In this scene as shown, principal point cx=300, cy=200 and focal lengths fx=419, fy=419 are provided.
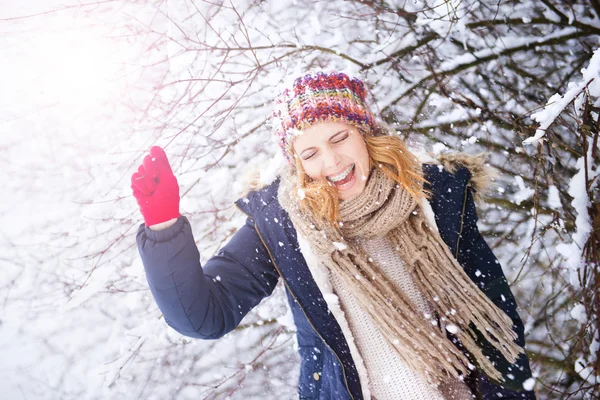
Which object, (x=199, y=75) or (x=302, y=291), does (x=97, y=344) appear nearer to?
(x=199, y=75)

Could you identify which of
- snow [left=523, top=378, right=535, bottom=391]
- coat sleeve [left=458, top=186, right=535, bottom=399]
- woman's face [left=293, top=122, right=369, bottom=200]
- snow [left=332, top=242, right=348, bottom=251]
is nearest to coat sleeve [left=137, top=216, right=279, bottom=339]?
snow [left=332, top=242, right=348, bottom=251]

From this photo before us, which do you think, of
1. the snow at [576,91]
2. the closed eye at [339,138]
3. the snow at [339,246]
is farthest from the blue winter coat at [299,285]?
the snow at [576,91]

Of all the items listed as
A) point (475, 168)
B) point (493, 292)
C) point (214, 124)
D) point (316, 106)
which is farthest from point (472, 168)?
point (214, 124)

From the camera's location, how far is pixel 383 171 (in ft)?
6.42

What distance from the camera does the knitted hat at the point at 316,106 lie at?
1.86 meters

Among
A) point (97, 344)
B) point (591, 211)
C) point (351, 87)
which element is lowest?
point (591, 211)

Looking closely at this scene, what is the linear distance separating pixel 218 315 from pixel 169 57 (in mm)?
2125

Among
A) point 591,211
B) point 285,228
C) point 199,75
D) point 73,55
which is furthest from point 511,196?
point 73,55

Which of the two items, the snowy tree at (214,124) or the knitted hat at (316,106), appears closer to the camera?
the knitted hat at (316,106)

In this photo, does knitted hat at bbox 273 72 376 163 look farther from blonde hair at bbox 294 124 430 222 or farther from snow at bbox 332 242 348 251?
snow at bbox 332 242 348 251

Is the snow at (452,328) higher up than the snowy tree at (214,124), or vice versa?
the snowy tree at (214,124)

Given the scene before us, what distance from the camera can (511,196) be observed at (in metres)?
3.63

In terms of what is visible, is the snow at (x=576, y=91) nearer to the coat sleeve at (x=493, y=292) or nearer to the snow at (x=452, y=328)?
the coat sleeve at (x=493, y=292)

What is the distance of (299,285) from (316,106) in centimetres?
80
